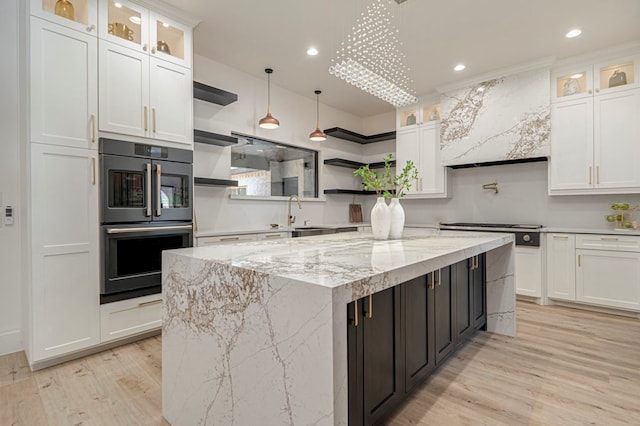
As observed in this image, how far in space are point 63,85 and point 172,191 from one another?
3.48 ft

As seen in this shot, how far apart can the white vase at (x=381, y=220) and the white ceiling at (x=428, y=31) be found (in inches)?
70.3

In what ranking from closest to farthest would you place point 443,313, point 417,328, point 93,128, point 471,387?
1. point 417,328
2. point 471,387
3. point 443,313
4. point 93,128

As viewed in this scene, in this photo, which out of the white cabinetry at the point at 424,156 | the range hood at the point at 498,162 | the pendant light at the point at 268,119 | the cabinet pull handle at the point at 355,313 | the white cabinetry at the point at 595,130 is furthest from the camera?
the white cabinetry at the point at 424,156

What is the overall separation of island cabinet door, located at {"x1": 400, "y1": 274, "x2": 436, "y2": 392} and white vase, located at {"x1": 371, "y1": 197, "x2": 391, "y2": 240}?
22.2 inches

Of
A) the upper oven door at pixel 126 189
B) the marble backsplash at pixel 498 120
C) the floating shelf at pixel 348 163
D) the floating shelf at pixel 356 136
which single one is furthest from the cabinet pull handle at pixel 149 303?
the marble backsplash at pixel 498 120

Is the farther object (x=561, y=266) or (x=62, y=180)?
(x=561, y=266)

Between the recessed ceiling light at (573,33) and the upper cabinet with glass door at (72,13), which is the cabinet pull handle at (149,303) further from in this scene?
the recessed ceiling light at (573,33)

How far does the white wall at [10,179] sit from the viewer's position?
2.60 meters

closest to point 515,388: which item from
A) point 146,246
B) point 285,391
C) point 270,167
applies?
point 285,391

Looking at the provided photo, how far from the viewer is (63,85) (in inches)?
93.6

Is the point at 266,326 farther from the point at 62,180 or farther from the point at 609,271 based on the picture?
the point at 609,271

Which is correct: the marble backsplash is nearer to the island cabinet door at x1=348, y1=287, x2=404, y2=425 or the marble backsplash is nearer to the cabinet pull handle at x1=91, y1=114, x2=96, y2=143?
the island cabinet door at x1=348, y1=287, x2=404, y2=425

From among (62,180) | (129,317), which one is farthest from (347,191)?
(62,180)

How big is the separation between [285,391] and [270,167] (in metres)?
3.81
